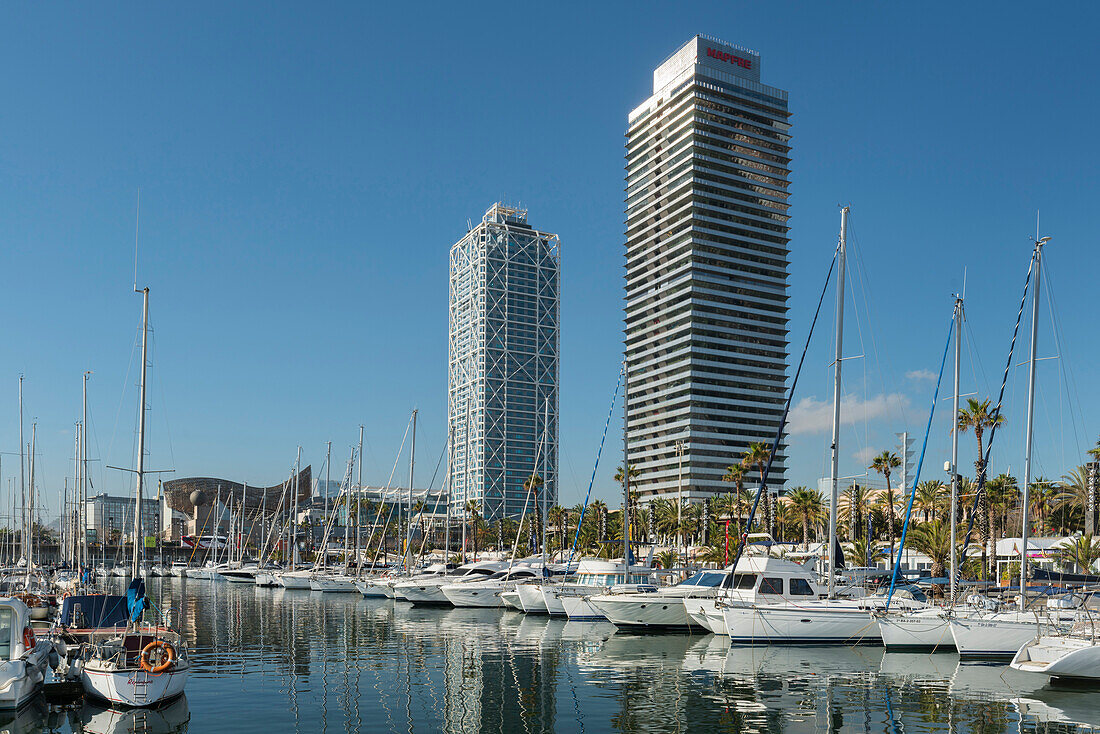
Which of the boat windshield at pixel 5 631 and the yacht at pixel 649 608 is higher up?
the boat windshield at pixel 5 631

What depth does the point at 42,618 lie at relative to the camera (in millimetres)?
48000

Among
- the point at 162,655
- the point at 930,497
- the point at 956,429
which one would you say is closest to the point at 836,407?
the point at 956,429

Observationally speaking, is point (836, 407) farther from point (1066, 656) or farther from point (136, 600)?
point (136, 600)

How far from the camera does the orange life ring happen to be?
23922 millimetres

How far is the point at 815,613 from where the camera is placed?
36.1 metres

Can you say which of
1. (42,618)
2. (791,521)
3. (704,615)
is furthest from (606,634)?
(791,521)

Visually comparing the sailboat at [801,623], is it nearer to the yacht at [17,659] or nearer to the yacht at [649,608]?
the yacht at [649,608]

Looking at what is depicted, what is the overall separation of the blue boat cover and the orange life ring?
33.7 feet

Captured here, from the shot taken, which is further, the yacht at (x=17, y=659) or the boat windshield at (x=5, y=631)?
the boat windshield at (x=5, y=631)

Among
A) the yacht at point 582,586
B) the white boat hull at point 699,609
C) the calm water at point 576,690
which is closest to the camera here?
the calm water at point 576,690

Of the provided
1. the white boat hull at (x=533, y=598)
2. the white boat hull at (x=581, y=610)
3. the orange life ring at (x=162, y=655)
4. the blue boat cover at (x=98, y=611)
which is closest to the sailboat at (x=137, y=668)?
the orange life ring at (x=162, y=655)

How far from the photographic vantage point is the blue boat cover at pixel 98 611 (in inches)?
1345

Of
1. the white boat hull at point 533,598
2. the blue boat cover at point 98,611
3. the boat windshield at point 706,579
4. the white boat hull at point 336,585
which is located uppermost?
the blue boat cover at point 98,611

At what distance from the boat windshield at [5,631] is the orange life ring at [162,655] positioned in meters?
3.49
